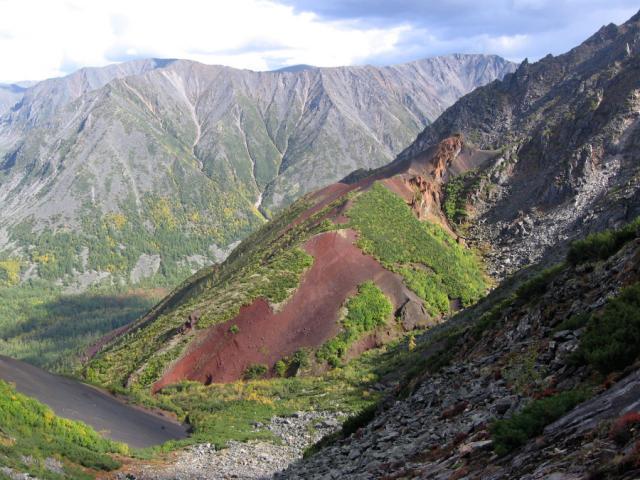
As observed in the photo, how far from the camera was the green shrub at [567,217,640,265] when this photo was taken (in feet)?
52.6

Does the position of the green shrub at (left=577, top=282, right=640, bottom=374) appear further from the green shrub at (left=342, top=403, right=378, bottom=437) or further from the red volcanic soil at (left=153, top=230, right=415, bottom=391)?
the red volcanic soil at (left=153, top=230, right=415, bottom=391)

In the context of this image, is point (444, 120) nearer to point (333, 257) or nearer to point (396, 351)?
point (333, 257)

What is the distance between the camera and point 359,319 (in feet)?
157

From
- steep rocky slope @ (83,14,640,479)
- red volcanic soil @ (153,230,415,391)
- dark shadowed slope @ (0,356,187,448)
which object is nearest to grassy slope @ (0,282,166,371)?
steep rocky slope @ (83,14,640,479)

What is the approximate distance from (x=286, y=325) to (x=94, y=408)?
765 inches

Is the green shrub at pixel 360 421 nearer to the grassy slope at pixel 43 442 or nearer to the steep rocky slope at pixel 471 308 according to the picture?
Answer: the steep rocky slope at pixel 471 308

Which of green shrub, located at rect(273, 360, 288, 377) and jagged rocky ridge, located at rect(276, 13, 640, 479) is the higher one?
jagged rocky ridge, located at rect(276, 13, 640, 479)

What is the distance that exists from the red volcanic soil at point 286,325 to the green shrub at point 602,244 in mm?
30489

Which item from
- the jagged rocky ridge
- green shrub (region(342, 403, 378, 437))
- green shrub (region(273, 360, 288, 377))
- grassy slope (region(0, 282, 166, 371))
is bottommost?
green shrub (region(273, 360, 288, 377))

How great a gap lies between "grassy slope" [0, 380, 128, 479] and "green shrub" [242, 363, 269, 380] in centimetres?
1993

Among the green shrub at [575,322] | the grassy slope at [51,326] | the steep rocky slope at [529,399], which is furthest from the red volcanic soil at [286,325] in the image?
the grassy slope at [51,326]

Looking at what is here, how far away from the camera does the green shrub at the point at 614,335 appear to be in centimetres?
1014

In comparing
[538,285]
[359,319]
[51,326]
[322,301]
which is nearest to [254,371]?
[322,301]

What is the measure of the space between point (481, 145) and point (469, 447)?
9798 centimetres
